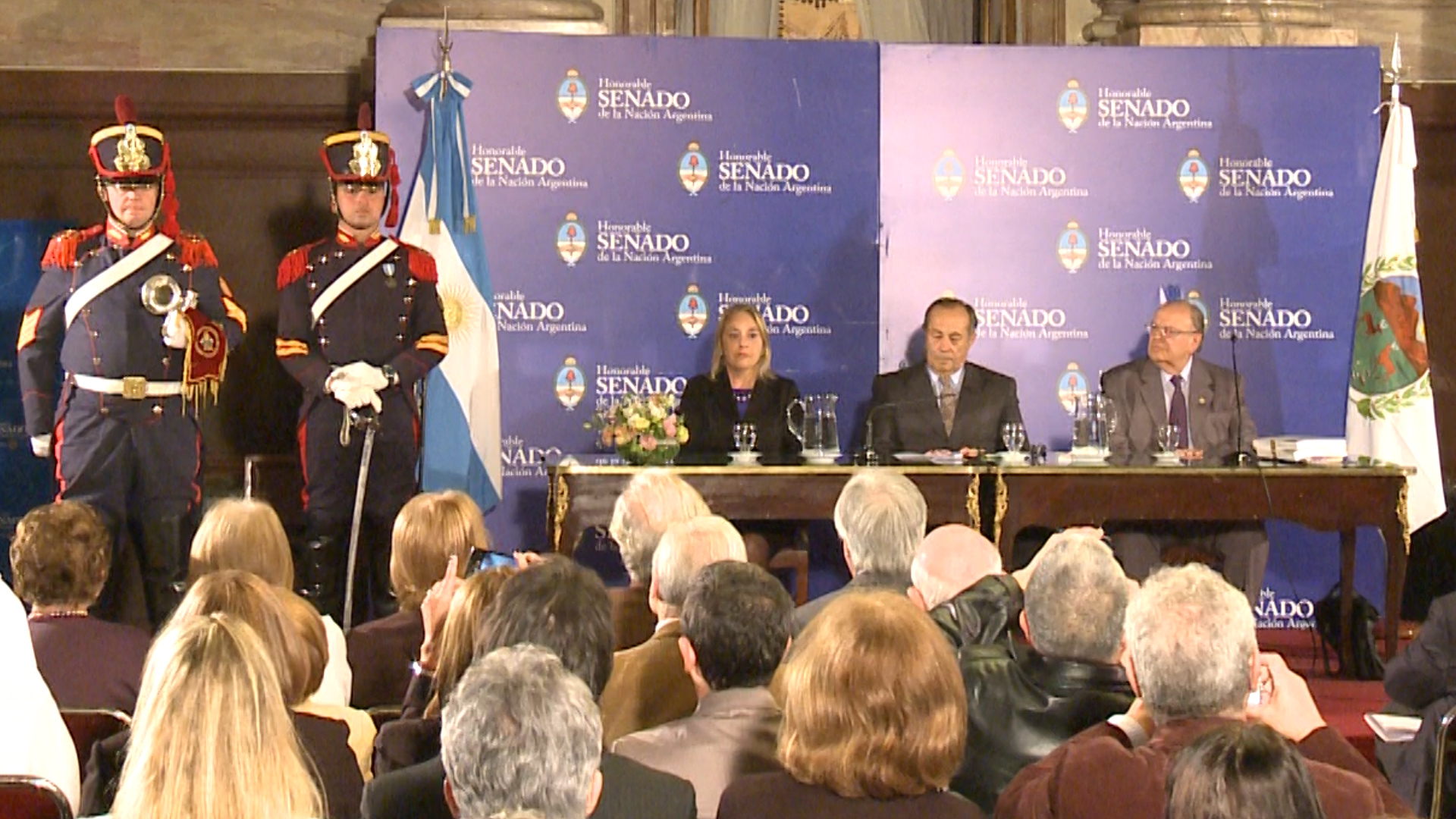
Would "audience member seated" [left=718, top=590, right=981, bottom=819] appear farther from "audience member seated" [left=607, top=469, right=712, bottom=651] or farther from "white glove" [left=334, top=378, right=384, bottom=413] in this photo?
"white glove" [left=334, top=378, right=384, bottom=413]

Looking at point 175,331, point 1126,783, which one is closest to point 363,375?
point 175,331

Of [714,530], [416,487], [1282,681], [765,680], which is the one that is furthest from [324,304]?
[1282,681]

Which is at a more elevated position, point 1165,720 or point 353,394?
point 353,394

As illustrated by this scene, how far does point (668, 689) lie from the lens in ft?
11.8

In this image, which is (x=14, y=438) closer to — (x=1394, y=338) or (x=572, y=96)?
(x=572, y=96)

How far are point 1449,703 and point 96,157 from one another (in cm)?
483

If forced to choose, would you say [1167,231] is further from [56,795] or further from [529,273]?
[56,795]

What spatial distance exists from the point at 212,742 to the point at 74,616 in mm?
1775

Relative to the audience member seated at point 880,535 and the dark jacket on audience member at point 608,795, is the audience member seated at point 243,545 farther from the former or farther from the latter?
the dark jacket on audience member at point 608,795

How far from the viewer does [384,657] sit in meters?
4.15

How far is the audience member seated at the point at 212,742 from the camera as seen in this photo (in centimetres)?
234

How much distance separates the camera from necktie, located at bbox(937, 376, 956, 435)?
7.57 meters

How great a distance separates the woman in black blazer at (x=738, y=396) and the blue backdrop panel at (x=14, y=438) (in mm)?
2706

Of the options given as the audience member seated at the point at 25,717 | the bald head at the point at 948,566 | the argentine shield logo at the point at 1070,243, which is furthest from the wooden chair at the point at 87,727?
the argentine shield logo at the point at 1070,243
